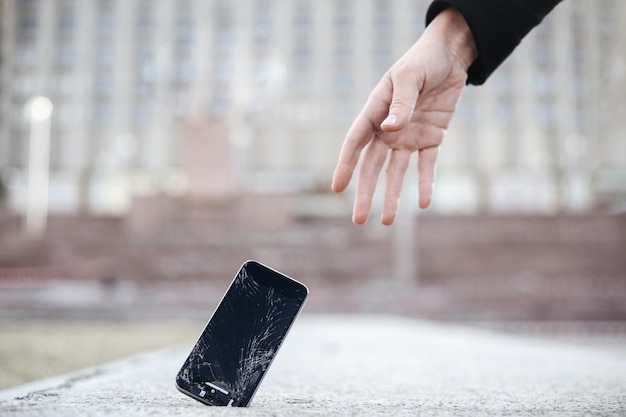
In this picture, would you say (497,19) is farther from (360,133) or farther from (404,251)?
(404,251)

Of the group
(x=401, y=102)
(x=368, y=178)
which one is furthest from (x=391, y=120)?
(x=368, y=178)

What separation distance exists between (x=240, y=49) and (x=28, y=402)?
44825 mm

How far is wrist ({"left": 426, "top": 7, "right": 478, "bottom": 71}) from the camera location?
2053 millimetres

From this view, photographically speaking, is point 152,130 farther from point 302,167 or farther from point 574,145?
point 574,145

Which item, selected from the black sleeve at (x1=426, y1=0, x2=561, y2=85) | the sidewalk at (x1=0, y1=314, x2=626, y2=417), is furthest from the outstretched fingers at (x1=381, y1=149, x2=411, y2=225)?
the sidewalk at (x1=0, y1=314, x2=626, y2=417)

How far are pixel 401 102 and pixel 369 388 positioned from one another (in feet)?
4.41

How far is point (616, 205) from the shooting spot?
41344 mm

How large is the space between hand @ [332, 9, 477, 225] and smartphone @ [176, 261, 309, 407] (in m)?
0.35

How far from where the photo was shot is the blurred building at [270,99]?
45781mm

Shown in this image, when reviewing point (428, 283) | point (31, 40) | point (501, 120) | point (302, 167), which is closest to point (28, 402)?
point (428, 283)

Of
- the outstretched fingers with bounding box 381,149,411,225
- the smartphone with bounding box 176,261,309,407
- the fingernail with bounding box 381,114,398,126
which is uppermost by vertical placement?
the fingernail with bounding box 381,114,398,126

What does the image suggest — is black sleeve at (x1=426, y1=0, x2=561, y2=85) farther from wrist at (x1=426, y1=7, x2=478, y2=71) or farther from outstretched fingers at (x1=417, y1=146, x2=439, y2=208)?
outstretched fingers at (x1=417, y1=146, x2=439, y2=208)

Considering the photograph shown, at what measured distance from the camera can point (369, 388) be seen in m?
2.68

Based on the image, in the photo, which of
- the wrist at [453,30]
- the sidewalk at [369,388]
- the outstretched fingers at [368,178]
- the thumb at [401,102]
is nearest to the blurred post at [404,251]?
the sidewalk at [369,388]
